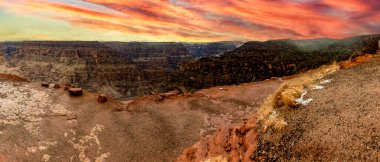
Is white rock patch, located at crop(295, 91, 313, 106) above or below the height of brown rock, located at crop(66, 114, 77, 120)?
above

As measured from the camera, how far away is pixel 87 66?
392ft

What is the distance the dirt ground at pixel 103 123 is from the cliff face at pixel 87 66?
84229mm

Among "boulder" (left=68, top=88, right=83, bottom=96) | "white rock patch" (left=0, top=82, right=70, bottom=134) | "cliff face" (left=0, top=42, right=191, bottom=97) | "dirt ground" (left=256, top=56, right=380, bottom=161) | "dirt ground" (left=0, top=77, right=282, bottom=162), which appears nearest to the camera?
"dirt ground" (left=256, top=56, right=380, bottom=161)

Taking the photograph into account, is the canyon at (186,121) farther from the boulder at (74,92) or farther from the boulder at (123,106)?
the boulder at (74,92)

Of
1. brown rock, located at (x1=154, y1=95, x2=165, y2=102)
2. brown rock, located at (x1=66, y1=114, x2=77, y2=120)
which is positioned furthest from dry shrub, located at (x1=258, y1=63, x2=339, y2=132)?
brown rock, located at (x1=66, y1=114, x2=77, y2=120)

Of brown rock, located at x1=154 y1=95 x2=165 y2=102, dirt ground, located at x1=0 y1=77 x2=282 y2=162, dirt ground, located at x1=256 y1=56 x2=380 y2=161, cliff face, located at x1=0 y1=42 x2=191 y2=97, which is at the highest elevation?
dirt ground, located at x1=256 y1=56 x2=380 y2=161

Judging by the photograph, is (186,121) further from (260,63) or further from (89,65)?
(89,65)

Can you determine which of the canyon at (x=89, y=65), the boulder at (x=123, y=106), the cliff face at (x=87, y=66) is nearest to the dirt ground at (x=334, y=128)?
the boulder at (x=123, y=106)

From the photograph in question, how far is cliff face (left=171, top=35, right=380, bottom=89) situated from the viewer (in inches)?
1891

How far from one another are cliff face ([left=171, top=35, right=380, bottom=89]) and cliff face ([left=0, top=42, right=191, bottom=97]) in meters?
46.7

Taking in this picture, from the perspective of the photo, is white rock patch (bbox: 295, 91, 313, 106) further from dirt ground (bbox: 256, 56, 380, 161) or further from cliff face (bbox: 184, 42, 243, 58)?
cliff face (bbox: 184, 42, 243, 58)

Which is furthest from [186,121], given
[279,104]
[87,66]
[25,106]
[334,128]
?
[87,66]

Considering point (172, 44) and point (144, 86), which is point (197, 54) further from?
point (144, 86)

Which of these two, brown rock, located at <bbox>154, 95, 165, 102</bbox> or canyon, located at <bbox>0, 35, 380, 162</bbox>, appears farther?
brown rock, located at <bbox>154, 95, 165, 102</bbox>
